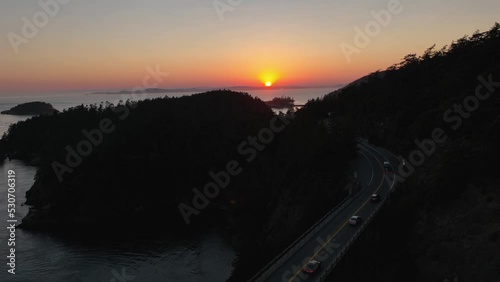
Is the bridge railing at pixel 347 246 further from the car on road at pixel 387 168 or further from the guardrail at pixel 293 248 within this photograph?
the car on road at pixel 387 168

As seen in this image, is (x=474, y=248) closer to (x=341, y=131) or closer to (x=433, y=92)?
(x=433, y=92)

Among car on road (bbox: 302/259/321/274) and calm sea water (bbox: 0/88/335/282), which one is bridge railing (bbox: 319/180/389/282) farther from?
calm sea water (bbox: 0/88/335/282)

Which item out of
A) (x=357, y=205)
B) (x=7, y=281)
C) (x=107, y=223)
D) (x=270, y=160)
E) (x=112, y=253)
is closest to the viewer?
(x=357, y=205)

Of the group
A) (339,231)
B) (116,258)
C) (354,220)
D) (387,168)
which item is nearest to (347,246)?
(339,231)

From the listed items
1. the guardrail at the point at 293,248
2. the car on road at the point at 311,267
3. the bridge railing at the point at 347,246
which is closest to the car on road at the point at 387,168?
the guardrail at the point at 293,248

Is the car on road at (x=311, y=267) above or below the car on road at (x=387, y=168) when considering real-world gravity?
below

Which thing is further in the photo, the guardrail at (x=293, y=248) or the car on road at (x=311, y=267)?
the guardrail at (x=293, y=248)

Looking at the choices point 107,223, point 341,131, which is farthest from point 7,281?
point 341,131
